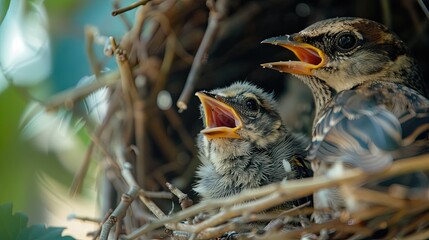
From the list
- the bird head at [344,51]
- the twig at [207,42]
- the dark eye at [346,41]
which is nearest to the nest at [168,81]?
the twig at [207,42]

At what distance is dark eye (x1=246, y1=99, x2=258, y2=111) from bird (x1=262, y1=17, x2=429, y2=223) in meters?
0.18

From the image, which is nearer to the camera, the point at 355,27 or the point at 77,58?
the point at 355,27

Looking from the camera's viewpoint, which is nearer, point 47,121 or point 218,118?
point 218,118

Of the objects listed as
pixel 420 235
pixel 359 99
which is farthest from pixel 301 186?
pixel 359 99

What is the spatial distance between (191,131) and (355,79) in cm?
87

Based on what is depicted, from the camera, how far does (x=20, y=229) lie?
6.47 ft

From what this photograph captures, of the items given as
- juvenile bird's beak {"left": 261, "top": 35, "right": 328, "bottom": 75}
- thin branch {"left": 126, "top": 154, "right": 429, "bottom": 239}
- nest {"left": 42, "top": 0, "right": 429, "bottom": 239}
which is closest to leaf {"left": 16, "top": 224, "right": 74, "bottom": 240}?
nest {"left": 42, "top": 0, "right": 429, "bottom": 239}

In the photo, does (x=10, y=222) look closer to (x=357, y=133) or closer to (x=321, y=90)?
(x=357, y=133)

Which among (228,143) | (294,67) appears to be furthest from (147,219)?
(294,67)

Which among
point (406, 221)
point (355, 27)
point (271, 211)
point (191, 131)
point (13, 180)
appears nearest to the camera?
→ point (406, 221)

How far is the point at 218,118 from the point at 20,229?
83cm

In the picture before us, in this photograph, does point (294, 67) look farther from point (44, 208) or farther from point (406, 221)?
point (44, 208)

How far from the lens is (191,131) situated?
303 centimetres

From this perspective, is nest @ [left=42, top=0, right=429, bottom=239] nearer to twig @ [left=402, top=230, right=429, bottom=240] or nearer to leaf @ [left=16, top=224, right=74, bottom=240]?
leaf @ [left=16, top=224, right=74, bottom=240]
